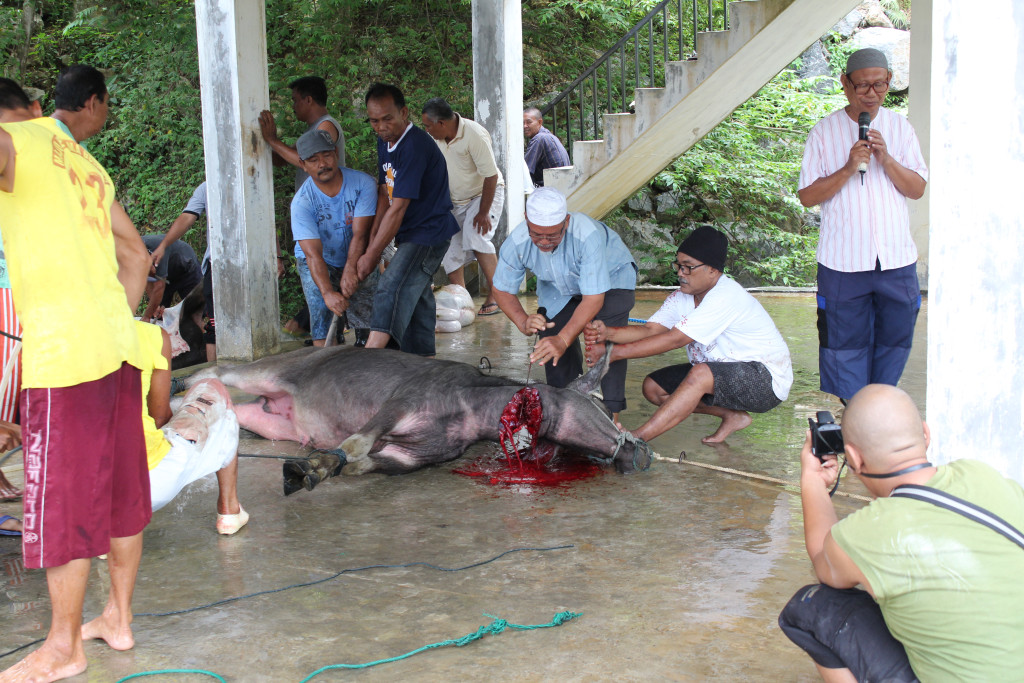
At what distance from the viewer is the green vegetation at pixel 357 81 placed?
13.4 meters

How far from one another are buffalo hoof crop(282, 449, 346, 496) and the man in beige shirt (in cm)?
525

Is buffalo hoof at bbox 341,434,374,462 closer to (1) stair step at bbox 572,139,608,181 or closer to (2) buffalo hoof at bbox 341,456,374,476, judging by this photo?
(2) buffalo hoof at bbox 341,456,374,476

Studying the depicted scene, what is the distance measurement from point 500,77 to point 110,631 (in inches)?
358

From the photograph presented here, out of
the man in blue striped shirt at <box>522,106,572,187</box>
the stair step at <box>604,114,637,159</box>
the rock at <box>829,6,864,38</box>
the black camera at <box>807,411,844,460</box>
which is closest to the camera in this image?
the black camera at <box>807,411,844,460</box>

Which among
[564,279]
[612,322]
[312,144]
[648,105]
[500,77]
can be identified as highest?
[500,77]

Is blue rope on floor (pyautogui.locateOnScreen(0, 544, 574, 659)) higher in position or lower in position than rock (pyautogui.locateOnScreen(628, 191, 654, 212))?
lower

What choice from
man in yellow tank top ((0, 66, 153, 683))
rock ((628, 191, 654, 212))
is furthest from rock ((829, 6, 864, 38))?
man in yellow tank top ((0, 66, 153, 683))

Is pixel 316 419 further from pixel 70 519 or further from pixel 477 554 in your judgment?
pixel 70 519

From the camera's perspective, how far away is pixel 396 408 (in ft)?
17.2

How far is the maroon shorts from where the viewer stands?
282 centimetres

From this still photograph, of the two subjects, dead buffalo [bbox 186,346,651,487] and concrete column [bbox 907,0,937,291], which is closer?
dead buffalo [bbox 186,346,651,487]

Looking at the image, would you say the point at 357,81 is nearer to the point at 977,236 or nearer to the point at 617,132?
the point at 617,132

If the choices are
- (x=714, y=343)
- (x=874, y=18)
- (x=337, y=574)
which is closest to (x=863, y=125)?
(x=714, y=343)

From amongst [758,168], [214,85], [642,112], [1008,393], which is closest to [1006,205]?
[1008,393]
